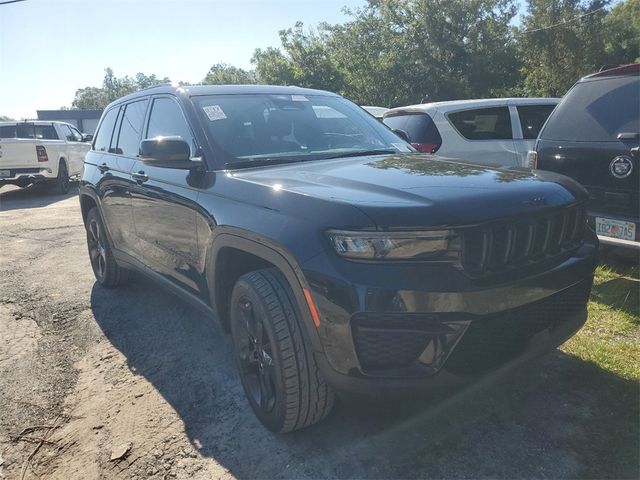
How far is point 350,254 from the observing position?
2180mm

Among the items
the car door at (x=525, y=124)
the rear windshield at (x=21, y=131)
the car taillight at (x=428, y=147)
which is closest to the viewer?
the car taillight at (x=428, y=147)

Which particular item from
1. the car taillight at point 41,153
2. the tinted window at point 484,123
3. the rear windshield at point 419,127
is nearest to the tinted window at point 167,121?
the rear windshield at point 419,127

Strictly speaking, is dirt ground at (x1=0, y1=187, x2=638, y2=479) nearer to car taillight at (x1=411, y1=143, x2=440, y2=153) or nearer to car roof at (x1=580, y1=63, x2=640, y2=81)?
car roof at (x1=580, y1=63, x2=640, y2=81)

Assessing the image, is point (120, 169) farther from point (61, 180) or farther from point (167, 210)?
point (61, 180)

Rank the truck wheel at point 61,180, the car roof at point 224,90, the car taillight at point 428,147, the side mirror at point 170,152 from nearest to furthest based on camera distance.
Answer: the side mirror at point 170,152
the car roof at point 224,90
the car taillight at point 428,147
the truck wheel at point 61,180

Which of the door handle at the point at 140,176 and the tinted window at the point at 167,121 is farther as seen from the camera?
the door handle at the point at 140,176

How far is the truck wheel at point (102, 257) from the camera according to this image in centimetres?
505

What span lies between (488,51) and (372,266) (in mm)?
24280

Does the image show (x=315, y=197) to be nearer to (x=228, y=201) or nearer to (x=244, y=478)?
(x=228, y=201)

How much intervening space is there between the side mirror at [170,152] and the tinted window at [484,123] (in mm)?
4846

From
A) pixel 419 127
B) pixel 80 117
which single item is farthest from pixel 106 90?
pixel 419 127

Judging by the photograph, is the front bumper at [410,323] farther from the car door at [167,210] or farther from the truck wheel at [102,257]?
the truck wheel at [102,257]

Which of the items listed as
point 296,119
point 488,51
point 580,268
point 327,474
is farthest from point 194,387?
point 488,51

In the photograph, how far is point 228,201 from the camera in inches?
112
